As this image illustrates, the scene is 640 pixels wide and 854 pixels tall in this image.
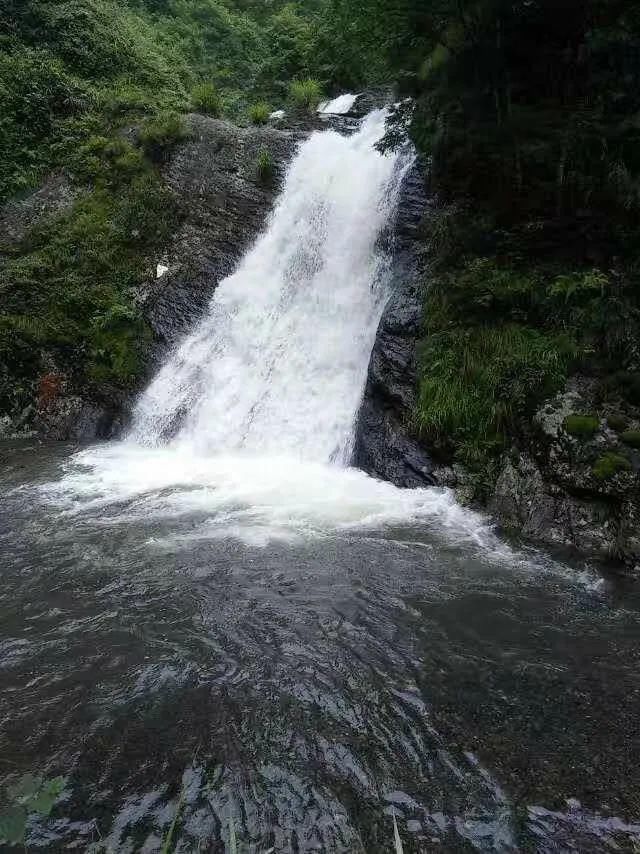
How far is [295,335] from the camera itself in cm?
1041

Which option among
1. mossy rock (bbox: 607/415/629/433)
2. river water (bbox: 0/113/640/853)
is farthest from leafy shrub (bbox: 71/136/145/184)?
mossy rock (bbox: 607/415/629/433)

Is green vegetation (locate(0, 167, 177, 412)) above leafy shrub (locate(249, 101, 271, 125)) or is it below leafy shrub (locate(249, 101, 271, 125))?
below

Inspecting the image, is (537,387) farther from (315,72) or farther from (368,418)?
(315,72)

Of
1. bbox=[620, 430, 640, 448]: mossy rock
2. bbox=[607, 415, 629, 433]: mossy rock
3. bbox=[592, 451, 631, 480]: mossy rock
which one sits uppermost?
bbox=[607, 415, 629, 433]: mossy rock

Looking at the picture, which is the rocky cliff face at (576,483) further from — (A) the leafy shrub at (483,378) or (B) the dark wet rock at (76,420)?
(B) the dark wet rock at (76,420)

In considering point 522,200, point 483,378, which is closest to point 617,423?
point 483,378

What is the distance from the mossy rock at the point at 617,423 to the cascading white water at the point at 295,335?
3624mm

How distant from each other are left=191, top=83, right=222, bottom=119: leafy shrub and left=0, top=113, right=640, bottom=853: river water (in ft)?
38.7

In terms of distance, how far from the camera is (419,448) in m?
7.62

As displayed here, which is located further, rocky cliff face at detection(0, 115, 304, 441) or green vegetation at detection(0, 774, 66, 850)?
rocky cliff face at detection(0, 115, 304, 441)

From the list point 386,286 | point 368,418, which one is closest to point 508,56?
point 386,286

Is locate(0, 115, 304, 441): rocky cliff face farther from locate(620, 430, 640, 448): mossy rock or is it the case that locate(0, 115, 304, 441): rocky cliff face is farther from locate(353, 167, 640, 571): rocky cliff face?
locate(620, 430, 640, 448): mossy rock

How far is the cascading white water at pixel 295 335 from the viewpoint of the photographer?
30.4ft

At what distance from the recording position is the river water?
2.71 meters
